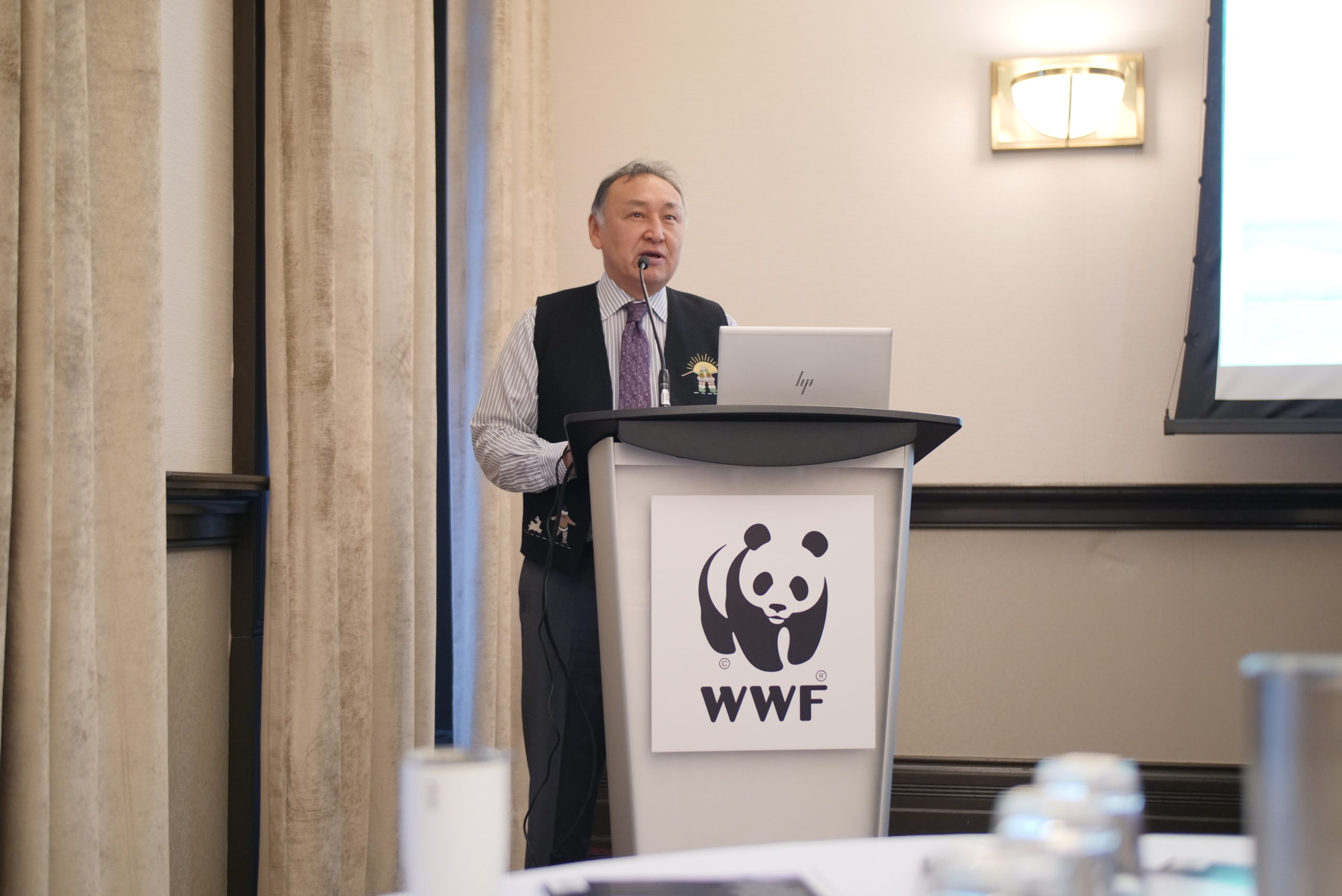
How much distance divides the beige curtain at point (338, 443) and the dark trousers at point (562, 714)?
251mm

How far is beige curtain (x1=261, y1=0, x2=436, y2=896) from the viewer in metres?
1.71

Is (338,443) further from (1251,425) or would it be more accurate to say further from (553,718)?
(1251,425)

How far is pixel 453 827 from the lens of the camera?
0.48m

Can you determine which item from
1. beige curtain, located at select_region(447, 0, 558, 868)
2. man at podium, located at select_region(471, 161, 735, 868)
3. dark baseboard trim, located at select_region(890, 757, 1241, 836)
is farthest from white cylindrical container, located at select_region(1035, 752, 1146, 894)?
dark baseboard trim, located at select_region(890, 757, 1241, 836)

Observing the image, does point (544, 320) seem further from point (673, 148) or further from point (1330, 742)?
point (1330, 742)

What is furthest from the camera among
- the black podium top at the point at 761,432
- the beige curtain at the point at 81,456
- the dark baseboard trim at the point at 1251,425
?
the dark baseboard trim at the point at 1251,425

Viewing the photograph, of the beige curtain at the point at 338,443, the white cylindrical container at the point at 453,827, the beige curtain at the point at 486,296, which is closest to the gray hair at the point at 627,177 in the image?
the beige curtain at the point at 338,443

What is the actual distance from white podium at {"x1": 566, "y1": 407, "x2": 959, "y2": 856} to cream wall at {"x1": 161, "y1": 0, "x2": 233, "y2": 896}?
0.68 m

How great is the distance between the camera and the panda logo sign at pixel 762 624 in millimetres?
1393

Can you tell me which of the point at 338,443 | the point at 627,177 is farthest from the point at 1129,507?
the point at 338,443

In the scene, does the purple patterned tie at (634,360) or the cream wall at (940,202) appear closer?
the purple patterned tie at (634,360)

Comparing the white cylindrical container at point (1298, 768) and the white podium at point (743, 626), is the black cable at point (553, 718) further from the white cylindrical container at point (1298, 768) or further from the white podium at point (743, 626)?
the white cylindrical container at point (1298, 768)

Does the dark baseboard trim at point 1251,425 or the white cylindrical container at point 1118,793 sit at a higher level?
the dark baseboard trim at point 1251,425

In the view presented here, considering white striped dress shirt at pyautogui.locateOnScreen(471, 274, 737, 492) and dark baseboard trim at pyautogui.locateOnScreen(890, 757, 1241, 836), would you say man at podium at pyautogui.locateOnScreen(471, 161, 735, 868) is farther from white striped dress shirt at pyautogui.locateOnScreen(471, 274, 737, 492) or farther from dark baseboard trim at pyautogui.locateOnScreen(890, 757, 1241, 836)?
dark baseboard trim at pyautogui.locateOnScreen(890, 757, 1241, 836)
